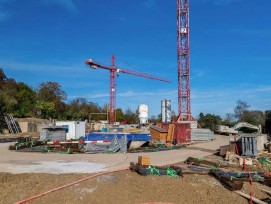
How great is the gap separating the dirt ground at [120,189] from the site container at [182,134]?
19.7m

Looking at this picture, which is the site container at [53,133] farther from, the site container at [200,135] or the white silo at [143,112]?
the white silo at [143,112]

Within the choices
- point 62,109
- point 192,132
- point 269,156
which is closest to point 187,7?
point 192,132

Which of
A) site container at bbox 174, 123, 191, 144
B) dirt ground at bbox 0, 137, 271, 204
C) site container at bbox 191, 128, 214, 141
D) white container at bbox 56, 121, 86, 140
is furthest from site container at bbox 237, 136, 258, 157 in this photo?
white container at bbox 56, 121, 86, 140

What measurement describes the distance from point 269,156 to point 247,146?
81.1 inches

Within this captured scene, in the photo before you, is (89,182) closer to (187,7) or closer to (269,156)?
(269,156)

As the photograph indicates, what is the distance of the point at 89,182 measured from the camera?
11203 millimetres

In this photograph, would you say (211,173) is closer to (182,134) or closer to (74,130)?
(182,134)

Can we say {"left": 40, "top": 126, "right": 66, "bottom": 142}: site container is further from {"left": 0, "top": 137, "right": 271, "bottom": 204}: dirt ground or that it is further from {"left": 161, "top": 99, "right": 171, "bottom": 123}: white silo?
{"left": 161, "top": 99, "right": 171, "bottom": 123}: white silo

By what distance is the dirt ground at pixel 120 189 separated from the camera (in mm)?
10125

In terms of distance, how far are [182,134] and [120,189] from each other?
2359cm

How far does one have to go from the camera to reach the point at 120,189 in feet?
36.3

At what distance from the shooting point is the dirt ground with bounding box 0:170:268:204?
10.1m

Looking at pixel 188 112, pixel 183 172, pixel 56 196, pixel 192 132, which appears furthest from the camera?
pixel 188 112

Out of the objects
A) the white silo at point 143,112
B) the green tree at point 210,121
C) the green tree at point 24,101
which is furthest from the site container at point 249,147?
the green tree at point 210,121
